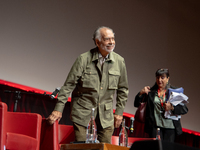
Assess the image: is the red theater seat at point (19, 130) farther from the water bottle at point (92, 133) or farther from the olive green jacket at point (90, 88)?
the water bottle at point (92, 133)

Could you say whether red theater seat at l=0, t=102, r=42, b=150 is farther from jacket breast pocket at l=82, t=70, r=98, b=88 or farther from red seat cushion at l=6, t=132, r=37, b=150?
jacket breast pocket at l=82, t=70, r=98, b=88

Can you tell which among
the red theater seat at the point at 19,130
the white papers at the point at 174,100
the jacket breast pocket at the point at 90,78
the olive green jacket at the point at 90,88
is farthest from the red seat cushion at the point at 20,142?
the white papers at the point at 174,100

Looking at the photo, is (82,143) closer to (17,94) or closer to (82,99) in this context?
(82,99)

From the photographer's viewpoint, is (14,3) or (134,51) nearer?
(14,3)

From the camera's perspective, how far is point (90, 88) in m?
2.42

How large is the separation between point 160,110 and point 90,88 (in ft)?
3.41

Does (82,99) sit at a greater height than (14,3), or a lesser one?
lesser

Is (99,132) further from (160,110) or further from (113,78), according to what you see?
(160,110)

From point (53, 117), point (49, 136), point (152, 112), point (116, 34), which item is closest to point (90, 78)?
point (53, 117)

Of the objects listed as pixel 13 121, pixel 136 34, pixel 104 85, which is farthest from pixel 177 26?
pixel 13 121

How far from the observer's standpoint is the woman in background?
3002mm

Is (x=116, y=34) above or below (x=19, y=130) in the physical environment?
above

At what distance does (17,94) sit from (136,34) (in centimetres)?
258

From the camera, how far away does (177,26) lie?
5.74 m
